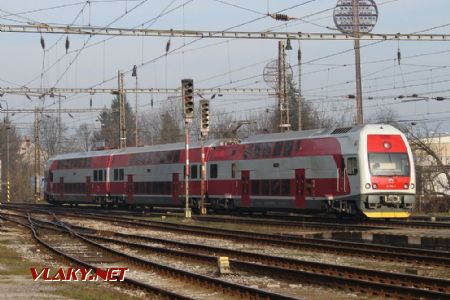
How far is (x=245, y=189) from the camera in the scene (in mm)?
37375

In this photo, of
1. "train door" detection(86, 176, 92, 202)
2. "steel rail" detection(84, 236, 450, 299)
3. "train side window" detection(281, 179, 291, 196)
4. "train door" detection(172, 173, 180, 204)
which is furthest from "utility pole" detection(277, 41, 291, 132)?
"steel rail" detection(84, 236, 450, 299)

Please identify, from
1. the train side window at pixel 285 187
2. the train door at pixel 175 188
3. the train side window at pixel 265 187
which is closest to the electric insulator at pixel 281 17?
the train side window at pixel 285 187

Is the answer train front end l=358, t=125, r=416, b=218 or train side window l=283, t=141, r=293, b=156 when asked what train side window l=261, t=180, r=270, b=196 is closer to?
train side window l=283, t=141, r=293, b=156

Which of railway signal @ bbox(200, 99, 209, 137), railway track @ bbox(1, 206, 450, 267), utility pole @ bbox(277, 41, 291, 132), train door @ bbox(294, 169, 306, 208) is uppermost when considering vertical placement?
utility pole @ bbox(277, 41, 291, 132)

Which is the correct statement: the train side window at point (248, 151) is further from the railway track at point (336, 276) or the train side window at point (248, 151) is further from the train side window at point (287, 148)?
the railway track at point (336, 276)

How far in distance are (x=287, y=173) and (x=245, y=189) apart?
3.67 meters

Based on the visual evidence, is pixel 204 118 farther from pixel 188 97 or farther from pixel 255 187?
pixel 255 187

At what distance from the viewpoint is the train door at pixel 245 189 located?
37188 millimetres

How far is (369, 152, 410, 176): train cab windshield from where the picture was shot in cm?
3011

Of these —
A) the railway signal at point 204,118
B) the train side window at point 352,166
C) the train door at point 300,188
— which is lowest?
the train door at point 300,188

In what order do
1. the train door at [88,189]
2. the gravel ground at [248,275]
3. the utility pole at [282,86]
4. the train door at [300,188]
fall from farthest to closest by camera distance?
the train door at [88,189] → the utility pole at [282,86] → the train door at [300,188] → the gravel ground at [248,275]

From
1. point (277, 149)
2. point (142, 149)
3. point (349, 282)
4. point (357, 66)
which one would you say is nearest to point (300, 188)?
point (277, 149)

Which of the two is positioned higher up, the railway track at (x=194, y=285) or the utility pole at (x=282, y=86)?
the utility pole at (x=282, y=86)

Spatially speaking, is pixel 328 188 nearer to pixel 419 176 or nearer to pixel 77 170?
pixel 419 176
